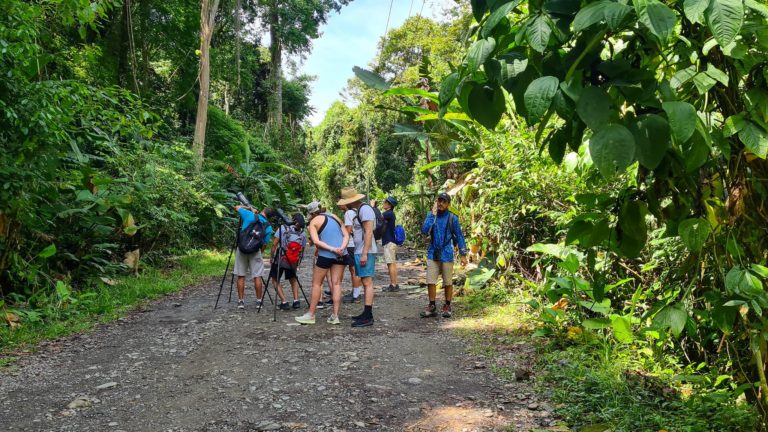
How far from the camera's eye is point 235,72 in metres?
21.4

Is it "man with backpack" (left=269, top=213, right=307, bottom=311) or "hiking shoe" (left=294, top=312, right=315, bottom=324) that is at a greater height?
"man with backpack" (left=269, top=213, right=307, bottom=311)

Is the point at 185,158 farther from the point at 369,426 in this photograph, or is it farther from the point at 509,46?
the point at 509,46

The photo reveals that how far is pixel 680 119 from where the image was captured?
4.16 ft

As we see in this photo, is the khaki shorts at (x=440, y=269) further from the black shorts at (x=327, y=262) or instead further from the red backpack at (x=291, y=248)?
the red backpack at (x=291, y=248)

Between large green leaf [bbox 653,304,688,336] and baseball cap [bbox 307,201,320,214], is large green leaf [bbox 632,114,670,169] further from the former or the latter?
baseball cap [bbox 307,201,320,214]

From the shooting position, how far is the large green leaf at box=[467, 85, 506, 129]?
4.78 feet

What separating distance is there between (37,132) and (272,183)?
519 inches

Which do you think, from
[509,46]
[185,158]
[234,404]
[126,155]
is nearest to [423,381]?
[234,404]

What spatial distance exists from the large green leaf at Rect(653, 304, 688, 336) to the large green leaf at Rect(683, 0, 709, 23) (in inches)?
45.7

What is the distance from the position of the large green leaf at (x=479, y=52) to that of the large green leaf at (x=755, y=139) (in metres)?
1.02

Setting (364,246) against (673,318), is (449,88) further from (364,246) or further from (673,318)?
(364,246)

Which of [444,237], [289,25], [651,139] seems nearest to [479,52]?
[651,139]

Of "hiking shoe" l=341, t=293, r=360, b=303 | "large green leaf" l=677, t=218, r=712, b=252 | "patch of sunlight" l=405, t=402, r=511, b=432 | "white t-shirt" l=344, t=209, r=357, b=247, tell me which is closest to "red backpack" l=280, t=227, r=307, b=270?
"white t-shirt" l=344, t=209, r=357, b=247

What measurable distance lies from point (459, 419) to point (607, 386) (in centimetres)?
118
